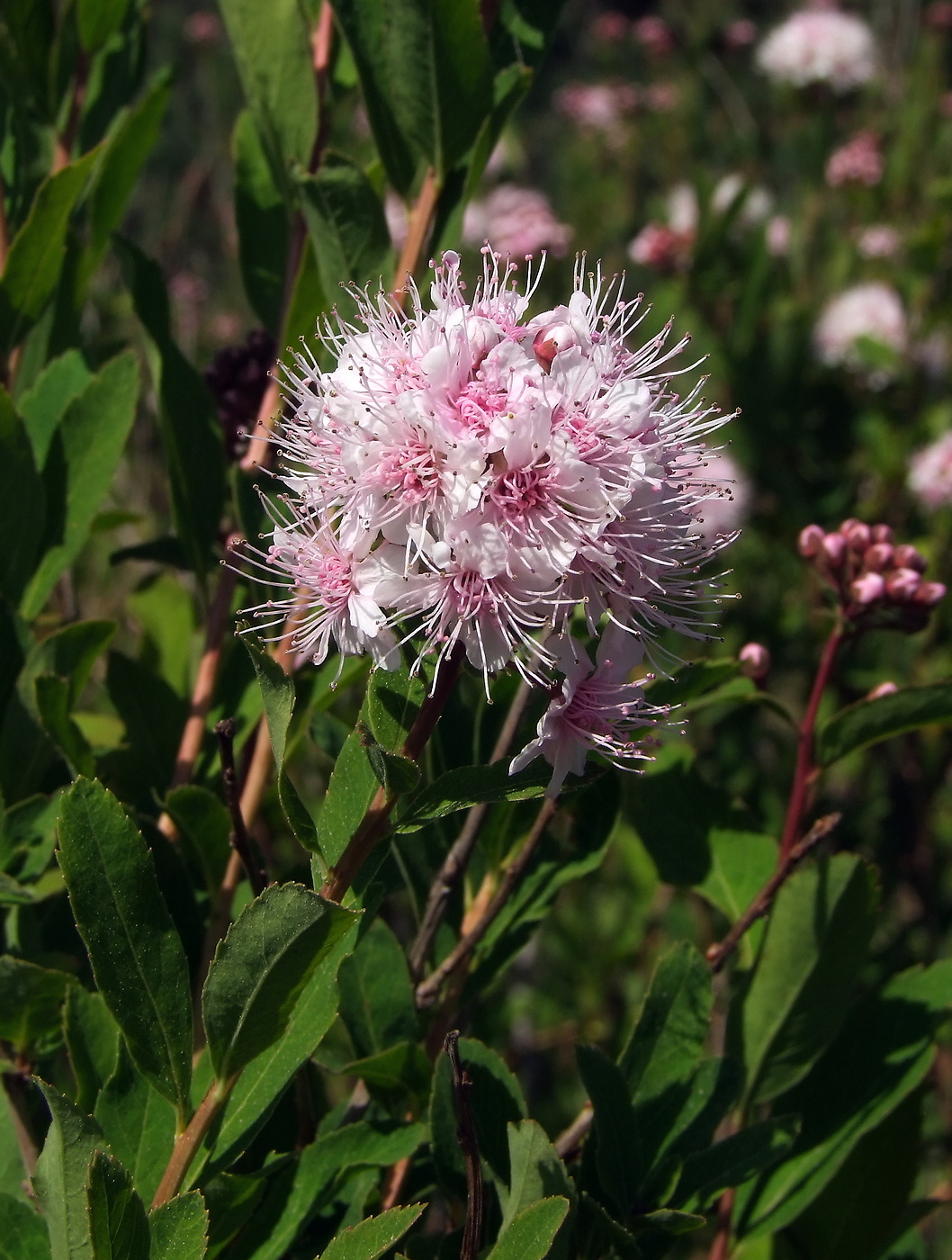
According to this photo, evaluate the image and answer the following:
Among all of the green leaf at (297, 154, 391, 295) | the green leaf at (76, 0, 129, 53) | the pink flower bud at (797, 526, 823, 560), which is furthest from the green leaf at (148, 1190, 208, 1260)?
the green leaf at (76, 0, 129, 53)

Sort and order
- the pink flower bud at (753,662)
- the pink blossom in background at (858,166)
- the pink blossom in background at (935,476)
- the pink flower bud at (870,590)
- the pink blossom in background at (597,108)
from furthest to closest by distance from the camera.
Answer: the pink blossom in background at (597,108) < the pink blossom in background at (858,166) < the pink blossom in background at (935,476) < the pink flower bud at (870,590) < the pink flower bud at (753,662)

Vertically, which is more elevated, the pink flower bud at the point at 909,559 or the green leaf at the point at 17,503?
the pink flower bud at the point at 909,559

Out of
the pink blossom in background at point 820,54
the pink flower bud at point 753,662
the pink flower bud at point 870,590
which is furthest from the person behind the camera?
the pink blossom in background at point 820,54

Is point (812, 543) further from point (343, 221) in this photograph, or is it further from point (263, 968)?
point (263, 968)

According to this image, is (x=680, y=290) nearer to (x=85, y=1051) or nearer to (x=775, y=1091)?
(x=775, y=1091)

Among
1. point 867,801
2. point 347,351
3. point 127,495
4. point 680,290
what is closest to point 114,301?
point 127,495

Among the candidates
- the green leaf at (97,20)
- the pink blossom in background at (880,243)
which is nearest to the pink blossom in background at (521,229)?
the pink blossom in background at (880,243)

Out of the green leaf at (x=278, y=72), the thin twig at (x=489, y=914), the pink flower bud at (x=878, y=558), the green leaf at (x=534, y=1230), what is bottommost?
the green leaf at (x=534, y=1230)

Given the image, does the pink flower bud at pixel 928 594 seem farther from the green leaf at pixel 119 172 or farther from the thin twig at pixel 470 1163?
the green leaf at pixel 119 172
